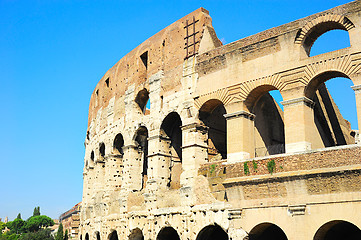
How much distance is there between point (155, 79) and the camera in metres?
17.3

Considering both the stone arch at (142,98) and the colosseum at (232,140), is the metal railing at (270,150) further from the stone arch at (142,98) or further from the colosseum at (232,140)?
the stone arch at (142,98)

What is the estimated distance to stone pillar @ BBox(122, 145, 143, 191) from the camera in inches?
707

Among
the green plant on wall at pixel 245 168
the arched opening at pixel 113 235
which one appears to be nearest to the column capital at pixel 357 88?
the green plant on wall at pixel 245 168

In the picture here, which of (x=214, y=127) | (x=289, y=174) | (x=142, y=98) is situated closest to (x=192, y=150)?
(x=214, y=127)

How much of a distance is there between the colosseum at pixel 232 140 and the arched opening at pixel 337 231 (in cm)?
4

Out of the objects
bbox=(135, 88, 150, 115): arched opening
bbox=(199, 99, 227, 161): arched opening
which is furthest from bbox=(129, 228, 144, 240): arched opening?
bbox=(135, 88, 150, 115): arched opening

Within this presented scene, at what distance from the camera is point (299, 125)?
12203 millimetres

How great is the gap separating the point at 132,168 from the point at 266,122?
20.0ft

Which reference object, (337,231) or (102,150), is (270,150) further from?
(102,150)

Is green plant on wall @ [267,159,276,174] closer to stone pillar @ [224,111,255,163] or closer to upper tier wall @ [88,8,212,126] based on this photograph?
stone pillar @ [224,111,255,163]

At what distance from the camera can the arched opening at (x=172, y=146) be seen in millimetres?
16609

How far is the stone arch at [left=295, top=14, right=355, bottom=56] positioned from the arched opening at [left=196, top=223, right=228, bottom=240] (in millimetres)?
6302

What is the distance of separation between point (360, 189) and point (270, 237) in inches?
152

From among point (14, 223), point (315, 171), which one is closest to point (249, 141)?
point (315, 171)
